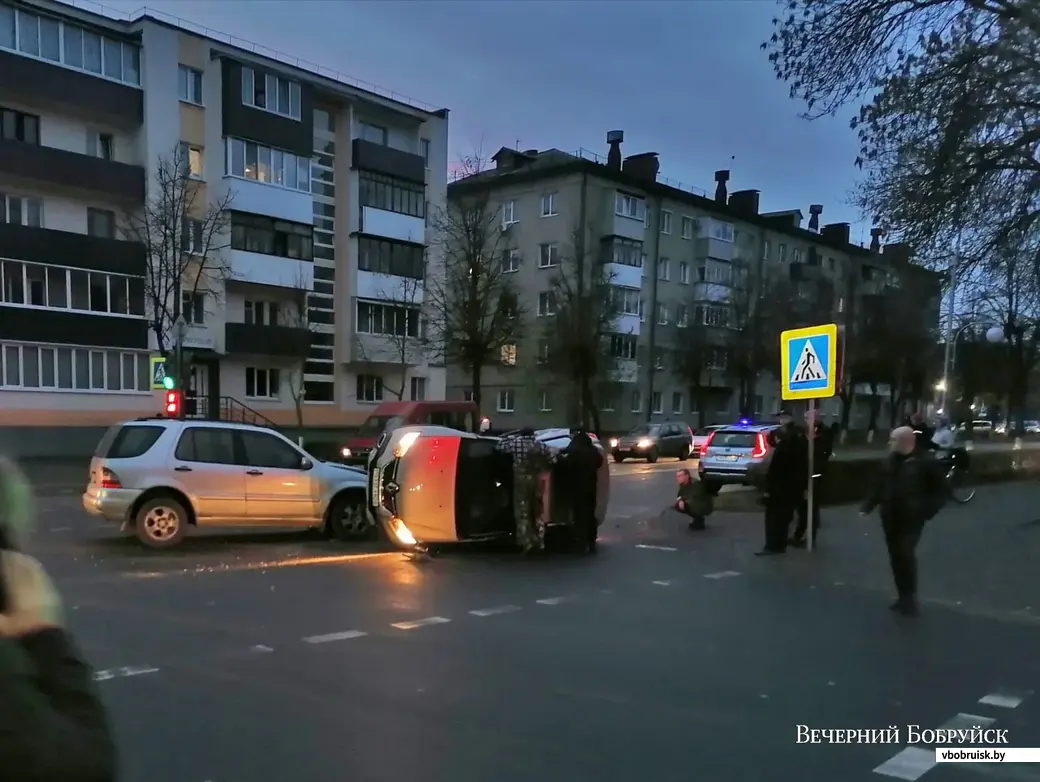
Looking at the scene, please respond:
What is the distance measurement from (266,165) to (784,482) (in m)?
31.5

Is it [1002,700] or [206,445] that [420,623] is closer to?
[1002,700]

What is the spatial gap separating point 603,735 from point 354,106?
134 ft

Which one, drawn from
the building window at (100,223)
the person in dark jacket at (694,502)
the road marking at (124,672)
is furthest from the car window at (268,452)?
the building window at (100,223)

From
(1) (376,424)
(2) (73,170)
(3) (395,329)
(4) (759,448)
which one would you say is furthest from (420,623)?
(3) (395,329)

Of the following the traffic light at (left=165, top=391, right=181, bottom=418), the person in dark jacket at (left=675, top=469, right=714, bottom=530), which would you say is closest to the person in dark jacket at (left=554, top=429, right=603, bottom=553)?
the person in dark jacket at (left=675, top=469, right=714, bottom=530)

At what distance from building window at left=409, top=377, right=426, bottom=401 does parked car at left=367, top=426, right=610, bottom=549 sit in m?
32.9

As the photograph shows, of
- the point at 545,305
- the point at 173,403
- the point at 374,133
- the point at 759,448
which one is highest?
the point at 374,133

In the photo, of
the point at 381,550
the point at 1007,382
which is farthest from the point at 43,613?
the point at 1007,382

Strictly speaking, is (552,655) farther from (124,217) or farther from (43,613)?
(124,217)

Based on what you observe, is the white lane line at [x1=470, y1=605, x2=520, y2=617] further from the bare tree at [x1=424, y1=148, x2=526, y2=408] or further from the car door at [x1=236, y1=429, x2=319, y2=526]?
the bare tree at [x1=424, y1=148, x2=526, y2=408]

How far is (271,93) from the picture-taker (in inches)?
1480

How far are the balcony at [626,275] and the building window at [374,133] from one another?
1399 cm

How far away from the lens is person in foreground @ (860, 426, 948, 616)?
27.2 ft

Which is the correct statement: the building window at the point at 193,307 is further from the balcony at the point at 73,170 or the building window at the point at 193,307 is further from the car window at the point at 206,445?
the car window at the point at 206,445
